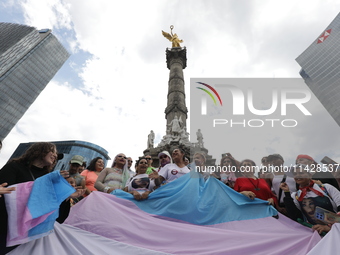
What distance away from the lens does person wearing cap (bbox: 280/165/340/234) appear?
2.49 meters

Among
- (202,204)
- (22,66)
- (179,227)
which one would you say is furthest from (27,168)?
(22,66)

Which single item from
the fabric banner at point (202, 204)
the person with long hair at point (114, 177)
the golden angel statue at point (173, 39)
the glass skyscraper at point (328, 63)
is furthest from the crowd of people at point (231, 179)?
the glass skyscraper at point (328, 63)

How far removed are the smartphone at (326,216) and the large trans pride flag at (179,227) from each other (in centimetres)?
24

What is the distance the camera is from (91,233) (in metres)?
2.45

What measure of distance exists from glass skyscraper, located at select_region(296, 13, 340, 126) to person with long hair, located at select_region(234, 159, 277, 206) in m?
46.4

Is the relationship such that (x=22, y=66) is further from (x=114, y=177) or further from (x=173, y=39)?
(x=114, y=177)

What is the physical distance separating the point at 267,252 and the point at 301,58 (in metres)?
56.8

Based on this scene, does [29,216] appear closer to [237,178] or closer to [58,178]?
[58,178]

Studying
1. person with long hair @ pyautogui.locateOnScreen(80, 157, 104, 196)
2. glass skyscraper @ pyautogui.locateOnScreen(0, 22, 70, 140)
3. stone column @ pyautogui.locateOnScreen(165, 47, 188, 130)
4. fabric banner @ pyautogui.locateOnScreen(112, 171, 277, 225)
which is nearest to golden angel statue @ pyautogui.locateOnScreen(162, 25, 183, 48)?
stone column @ pyautogui.locateOnScreen(165, 47, 188, 130)

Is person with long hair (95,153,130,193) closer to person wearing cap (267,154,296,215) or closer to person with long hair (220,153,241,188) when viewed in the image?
person with long hair (220,153,241,188)

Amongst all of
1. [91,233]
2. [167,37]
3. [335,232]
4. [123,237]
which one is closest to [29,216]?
[91,233]

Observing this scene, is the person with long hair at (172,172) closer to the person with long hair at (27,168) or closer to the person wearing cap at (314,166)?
the person with long hair at (27,168)

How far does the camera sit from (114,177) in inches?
169

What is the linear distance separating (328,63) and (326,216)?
4915 centimetres
